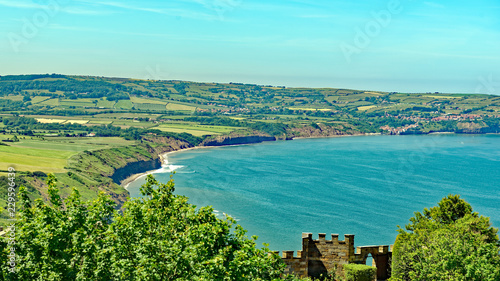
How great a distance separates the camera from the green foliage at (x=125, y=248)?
57.9 feet

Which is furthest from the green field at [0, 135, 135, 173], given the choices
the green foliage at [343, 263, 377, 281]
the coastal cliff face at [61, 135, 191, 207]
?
the green foliage at [343, 263, 377, 281]

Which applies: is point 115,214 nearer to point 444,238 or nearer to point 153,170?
point 444,238

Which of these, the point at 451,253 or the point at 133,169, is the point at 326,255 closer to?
the point at 451,253

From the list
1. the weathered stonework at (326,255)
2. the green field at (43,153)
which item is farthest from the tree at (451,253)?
the green field at (43,153)

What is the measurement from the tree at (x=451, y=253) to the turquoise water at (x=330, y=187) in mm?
45591

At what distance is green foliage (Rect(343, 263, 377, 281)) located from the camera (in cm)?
2770

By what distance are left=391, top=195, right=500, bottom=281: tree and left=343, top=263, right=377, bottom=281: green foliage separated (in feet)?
4.26

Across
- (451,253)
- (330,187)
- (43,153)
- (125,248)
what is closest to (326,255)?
(451,253)

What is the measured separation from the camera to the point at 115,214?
68.8 ft

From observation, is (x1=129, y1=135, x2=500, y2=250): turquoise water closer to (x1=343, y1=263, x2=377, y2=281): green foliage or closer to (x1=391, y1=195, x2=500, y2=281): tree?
(x1=391, y1=195, x2=500, y2=281): tree

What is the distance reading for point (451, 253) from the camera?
80.6ft

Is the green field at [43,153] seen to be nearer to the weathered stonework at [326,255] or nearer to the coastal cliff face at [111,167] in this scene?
the coastal cliff face at [111,167]

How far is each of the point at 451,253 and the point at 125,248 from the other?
15.7m

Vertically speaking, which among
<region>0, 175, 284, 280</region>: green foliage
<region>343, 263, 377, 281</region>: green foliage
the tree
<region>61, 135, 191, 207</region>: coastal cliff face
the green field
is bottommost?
<region>61, 135, 191, 207</region>: coastal cliff face
